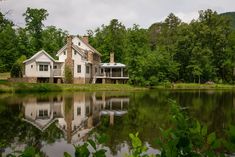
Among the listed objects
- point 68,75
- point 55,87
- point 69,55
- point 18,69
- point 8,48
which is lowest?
point 55,87

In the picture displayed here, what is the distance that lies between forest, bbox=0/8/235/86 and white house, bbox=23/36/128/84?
505 cm

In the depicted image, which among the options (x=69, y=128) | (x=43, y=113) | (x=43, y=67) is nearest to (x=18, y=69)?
(x=43, y=67)

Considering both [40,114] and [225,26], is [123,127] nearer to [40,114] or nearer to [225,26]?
[40,114]

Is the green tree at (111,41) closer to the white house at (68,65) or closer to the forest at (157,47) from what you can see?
the forest at (157,47)

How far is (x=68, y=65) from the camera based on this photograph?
5669 cm

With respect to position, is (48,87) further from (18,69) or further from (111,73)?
(111,73)

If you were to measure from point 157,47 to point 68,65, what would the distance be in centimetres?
2210

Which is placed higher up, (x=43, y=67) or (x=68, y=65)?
(x=68, y=65)

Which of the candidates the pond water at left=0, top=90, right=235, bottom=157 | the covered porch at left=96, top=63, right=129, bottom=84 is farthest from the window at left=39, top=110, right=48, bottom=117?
the covered porch at left=96, top=63, right=129, bottom=84

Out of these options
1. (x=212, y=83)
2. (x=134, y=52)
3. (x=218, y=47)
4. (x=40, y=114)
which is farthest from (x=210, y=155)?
(x=218, y=47)

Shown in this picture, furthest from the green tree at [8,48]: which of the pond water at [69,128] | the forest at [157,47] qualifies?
the pond water at [69,128]

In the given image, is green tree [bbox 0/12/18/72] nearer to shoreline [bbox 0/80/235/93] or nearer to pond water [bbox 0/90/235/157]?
shoreline [bbox 0/80/235/93]

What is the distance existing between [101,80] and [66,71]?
34.4ft

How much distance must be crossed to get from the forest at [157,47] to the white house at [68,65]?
5.05 metres
